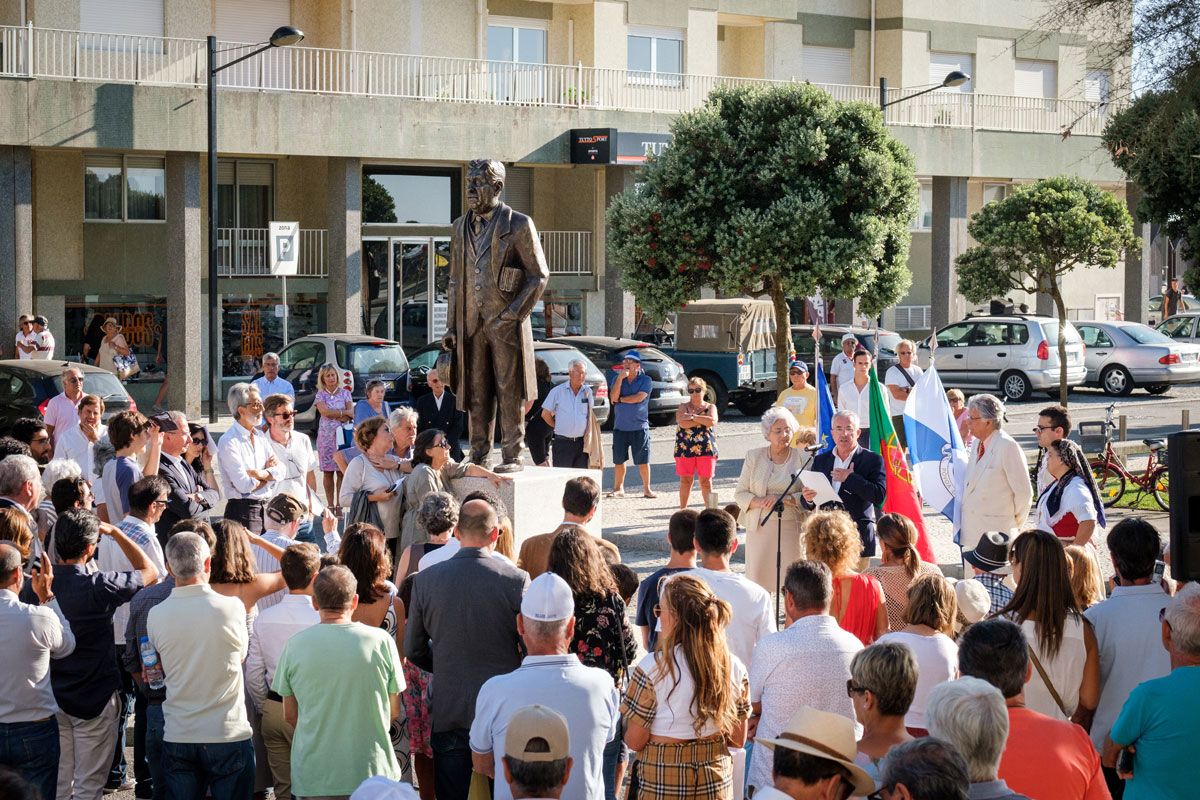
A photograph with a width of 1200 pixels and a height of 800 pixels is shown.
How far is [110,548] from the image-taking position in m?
7.53

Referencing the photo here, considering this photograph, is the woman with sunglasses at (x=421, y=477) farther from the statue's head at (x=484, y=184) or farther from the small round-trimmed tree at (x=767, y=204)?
the small round-trimmed tree at (x=767, y=204)

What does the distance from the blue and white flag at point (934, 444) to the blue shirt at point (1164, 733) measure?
21.7 ft

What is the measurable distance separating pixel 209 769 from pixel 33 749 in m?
0.82

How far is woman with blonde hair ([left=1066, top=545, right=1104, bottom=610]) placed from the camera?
672cm

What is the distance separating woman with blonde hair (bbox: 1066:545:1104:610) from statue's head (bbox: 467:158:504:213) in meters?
4.92

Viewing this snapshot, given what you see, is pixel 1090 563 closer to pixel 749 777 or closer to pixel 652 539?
pixel 749 777

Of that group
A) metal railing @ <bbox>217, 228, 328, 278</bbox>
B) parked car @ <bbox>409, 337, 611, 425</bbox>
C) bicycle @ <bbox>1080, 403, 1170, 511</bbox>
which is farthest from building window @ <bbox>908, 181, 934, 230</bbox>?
bicycle @ <bbox>1080, 403, 1170, 511</bbox>

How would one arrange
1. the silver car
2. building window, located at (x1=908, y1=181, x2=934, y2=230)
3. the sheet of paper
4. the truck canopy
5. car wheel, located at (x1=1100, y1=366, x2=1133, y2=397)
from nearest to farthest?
the sheet of paper → the truck canopy → the silver car → car wheel, located at (x1=1100, y1=366, x2=1133, y2=397) → building window, located at (x1=908, y1=181, x2=934, y2=230)

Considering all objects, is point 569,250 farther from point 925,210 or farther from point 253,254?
point 925,210

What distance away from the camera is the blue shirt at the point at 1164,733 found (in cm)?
518

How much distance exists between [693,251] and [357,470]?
11.1m

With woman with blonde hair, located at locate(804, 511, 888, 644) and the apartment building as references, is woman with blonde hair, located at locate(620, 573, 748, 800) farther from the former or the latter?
the apartment building

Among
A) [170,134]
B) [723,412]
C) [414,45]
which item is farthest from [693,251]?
[414,45]

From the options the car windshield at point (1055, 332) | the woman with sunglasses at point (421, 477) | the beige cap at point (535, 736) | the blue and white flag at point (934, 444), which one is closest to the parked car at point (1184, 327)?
the car windshield at point (1055, 332)
